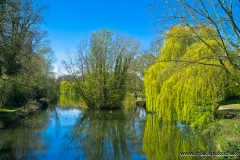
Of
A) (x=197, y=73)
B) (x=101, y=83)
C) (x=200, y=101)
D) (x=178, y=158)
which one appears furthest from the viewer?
(x=101, y=83)

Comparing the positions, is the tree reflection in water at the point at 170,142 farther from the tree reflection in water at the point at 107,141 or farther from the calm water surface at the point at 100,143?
the tree reflection in water at the point at 107,141

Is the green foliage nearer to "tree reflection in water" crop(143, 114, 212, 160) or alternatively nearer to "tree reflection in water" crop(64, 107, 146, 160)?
"tree reflection in water" crop(143, 114, 212, 160)

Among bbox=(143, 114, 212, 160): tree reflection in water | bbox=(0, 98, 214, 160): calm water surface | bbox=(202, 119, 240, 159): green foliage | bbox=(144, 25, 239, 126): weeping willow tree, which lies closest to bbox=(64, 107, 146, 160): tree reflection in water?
bbox=(0, 98, 214, 160): calm water surface

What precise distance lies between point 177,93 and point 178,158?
4806 mm

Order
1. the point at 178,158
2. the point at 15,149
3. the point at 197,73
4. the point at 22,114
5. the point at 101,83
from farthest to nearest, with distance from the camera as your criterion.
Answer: the point at 101,83 < the point at 22,114 < the point at 197,73 < the point at 15,149 < the point at 178,158

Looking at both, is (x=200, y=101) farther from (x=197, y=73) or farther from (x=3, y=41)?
(x=3, y=41)

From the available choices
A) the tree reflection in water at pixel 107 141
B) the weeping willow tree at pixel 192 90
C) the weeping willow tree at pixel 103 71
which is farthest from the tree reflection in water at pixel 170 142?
the weeping willow tree at pixel 103 71

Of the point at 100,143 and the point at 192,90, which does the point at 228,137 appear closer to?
the point at 192,90

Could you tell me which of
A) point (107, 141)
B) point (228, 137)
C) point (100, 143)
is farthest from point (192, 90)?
point (100, 143)

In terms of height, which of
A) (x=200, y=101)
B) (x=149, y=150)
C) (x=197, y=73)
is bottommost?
(x=149, y=150)

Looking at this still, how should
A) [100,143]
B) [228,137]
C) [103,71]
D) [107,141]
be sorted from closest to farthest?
[228,137]
[100,143]
[107,141]
[103,71]

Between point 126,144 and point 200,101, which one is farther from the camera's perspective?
point 200,101

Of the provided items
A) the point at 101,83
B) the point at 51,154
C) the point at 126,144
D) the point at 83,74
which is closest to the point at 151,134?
the point at 126,144

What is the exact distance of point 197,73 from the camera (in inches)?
406
